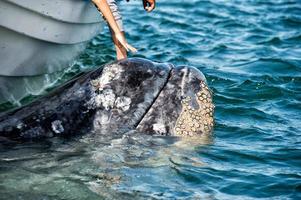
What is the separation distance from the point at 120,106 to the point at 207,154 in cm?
93

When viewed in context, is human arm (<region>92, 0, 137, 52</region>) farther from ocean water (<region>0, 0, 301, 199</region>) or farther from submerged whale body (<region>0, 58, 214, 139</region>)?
ocean water (<region>0, 0, 301, 199</region>)

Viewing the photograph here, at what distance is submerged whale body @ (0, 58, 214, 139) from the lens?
6582mm

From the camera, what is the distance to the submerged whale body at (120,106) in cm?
658

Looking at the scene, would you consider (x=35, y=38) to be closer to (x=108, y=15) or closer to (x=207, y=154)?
(x=108, y=15)

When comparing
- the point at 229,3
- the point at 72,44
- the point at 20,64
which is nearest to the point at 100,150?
the point at 20,64

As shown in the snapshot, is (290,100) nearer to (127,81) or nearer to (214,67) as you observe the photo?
(214,67)

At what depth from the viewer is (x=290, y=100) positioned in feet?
29.1

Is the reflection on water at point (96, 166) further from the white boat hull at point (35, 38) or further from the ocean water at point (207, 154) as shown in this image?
the white boat hull at point (35, 38)

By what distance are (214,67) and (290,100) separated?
7.26 feet

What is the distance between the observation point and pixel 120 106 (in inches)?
261

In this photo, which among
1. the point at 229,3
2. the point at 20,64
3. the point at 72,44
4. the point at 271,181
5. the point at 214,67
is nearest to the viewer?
the point at 271,181

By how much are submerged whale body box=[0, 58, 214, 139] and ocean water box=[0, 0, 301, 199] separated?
0.12 m

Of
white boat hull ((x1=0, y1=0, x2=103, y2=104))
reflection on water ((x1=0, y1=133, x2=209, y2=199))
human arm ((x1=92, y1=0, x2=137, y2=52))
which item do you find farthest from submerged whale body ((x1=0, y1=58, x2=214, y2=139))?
white boat hull ((x1=0, y1=0, x2=103, y2=104))

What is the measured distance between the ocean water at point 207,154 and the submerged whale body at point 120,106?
0.12m
